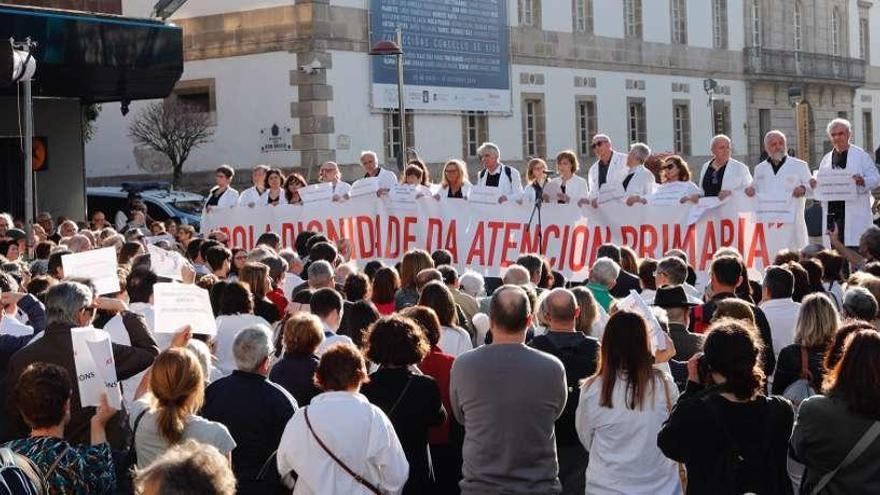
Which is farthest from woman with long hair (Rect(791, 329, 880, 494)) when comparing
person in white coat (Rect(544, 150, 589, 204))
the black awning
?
the black awning

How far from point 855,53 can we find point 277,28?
103 ft

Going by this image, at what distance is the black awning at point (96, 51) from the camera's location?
18.9 m

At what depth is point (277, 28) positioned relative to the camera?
3344 centimetres

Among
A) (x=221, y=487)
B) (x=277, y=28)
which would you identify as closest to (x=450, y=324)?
(x=221, y=487)

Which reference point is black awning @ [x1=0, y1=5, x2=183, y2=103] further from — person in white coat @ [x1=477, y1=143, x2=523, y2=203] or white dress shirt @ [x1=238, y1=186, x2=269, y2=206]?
person in white coat @ [x1=477, y1=143, x2=523, y2=203]

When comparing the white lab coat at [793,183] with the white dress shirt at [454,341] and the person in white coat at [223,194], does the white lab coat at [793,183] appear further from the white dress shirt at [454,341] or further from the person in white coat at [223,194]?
the white dress shirt at [454,341]

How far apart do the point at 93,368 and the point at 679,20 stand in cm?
4183

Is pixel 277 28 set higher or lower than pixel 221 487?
higher

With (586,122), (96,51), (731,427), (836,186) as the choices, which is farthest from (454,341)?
(586,122)

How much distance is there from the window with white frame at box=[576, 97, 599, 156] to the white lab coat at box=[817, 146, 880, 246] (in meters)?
27.8

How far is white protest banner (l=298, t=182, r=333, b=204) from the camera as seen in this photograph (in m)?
16.1

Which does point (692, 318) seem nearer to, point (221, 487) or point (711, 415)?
point (711, 415)

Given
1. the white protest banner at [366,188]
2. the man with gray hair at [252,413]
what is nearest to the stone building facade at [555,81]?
the white protest banner at [366,188]

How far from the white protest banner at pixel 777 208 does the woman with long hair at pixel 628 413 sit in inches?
300
